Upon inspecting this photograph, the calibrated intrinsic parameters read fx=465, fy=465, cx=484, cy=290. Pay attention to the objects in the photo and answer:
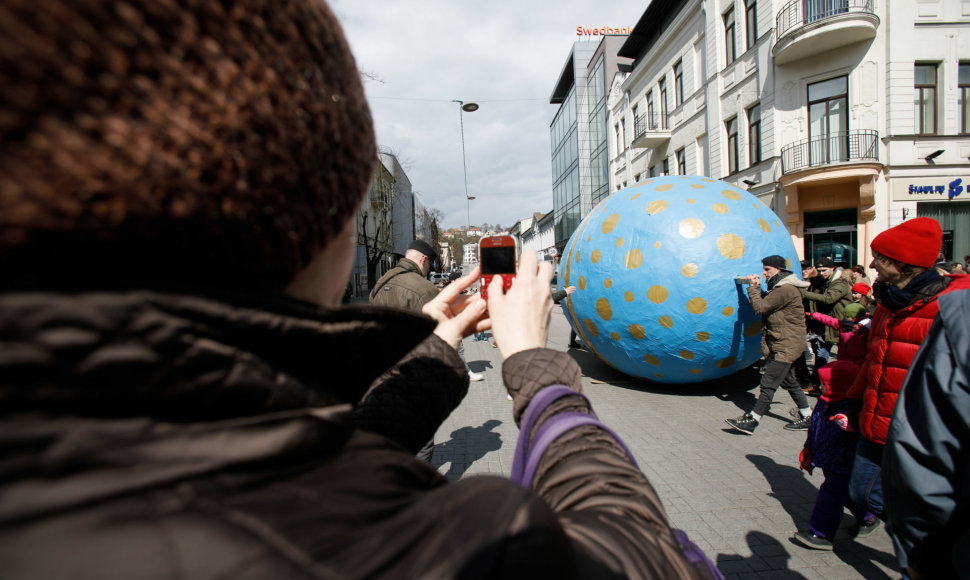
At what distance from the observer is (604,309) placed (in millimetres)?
5328

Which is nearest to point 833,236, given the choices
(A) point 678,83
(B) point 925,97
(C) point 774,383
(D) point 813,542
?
(B) point 925,97

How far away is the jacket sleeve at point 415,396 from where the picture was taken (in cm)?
115

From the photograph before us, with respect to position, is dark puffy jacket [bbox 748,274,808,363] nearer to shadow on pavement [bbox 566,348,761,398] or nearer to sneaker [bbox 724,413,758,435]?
sneaker [bbox 724,413,758,435]

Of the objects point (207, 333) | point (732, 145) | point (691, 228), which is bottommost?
point (207, 333)

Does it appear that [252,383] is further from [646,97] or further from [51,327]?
[646,97]

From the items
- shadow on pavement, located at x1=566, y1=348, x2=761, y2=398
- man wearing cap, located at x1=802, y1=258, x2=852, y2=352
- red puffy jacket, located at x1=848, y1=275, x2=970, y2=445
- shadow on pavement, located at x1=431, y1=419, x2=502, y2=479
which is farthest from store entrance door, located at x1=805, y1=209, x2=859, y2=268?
red puffy jacket, located at x1=848, y1=275, x2=970, y2=445

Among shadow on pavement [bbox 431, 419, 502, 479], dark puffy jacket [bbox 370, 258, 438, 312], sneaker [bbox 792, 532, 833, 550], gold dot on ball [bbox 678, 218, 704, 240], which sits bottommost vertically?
sneaker [bbox 792, 532, 833, 550]

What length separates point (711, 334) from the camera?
16.3 feet

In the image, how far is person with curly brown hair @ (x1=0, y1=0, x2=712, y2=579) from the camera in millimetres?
355

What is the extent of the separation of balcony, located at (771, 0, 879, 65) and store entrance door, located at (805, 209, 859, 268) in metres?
4.82

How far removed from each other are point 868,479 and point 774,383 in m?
2.50

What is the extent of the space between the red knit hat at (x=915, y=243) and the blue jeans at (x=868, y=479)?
43.4 inches

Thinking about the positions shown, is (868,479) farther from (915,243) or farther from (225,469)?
(225,469)

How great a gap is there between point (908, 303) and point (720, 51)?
57.8 feet
